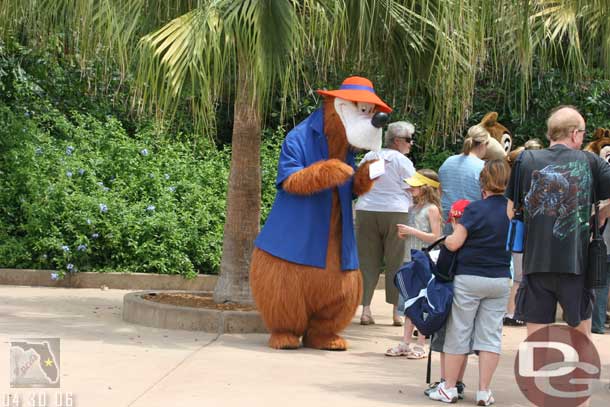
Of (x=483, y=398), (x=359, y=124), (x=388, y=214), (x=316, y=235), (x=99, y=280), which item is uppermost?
(x=359, y=124)

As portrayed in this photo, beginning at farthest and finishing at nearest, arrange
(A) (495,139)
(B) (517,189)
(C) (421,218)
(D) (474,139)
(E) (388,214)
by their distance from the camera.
→ 1. (A) (495,139)
2. (D) (474,139)
3. (E) (388,214)
4. (C) (421,218)
5. (B) (517,189)

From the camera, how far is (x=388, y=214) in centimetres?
891

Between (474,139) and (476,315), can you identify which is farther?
(474,139)

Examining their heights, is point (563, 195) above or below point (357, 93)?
below

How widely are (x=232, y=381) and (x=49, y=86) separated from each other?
27.6ft

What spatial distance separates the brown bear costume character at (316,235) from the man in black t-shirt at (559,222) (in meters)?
1.83

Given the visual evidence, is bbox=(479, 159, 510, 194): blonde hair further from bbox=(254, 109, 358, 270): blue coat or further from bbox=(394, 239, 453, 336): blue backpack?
bbox=(254, 109, 358, 270): blue coat

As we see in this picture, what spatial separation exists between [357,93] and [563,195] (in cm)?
235

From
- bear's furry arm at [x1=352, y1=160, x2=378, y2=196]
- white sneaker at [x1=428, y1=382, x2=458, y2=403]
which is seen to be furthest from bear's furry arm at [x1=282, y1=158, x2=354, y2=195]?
white sneaker at [x1=428, y1=382, x2=458, y2=403]

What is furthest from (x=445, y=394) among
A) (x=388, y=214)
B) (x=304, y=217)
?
(x=388, y=214)

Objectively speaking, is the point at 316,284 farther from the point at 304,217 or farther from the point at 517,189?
the point at 517,189

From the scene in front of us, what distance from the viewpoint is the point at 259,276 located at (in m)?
7.38

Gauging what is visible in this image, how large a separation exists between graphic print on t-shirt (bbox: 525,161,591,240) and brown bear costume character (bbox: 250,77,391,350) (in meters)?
1.85

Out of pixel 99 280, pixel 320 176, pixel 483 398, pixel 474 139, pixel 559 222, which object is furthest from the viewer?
pixel 99 280
